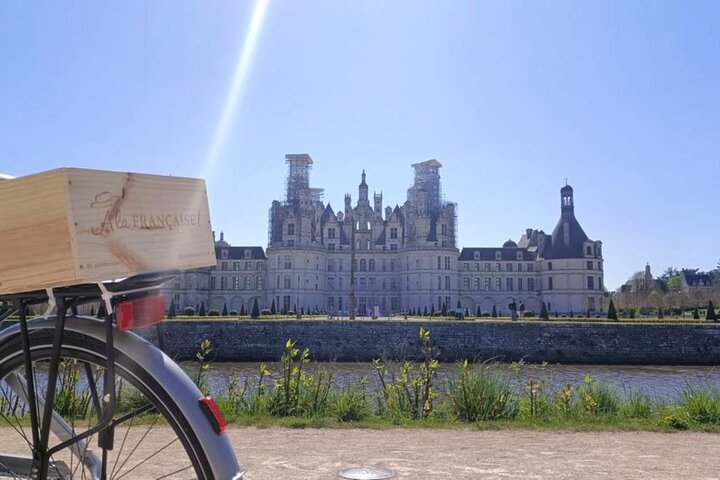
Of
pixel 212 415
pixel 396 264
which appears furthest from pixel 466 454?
pixel 396 264

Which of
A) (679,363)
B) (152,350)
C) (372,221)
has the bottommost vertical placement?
(679,363)

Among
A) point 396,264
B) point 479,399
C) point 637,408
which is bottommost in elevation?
point 637,408

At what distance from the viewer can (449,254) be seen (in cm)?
6506

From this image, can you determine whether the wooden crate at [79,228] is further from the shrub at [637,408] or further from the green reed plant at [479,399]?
the shrub at [637,408]

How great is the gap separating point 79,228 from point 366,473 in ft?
8.80

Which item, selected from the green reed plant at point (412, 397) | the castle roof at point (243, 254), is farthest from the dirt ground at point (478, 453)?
the castle roof at point (243, 254)

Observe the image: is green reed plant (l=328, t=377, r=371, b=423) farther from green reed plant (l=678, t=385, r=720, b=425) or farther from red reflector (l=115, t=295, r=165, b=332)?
red reflector (l=115, t=295, r=165, b=332)

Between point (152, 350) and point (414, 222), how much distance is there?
64168 millimetres

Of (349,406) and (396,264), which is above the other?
(396,264)

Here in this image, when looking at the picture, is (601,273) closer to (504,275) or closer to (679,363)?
(504,275)

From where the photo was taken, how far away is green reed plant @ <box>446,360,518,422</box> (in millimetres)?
6375

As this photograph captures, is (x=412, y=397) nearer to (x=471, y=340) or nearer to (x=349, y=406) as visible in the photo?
(x=349, y=406)

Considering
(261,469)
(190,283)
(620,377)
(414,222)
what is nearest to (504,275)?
(414,222)

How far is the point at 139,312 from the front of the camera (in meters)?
2.26
